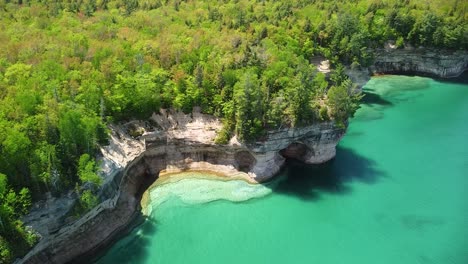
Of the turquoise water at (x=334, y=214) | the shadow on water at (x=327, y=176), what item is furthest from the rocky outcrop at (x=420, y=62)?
the shadow on water at (x=327, y=176)

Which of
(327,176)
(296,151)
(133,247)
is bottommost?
(133,247)

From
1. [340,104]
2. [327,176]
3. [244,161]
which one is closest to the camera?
[340,104]

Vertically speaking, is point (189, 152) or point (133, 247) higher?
point (189, 152)

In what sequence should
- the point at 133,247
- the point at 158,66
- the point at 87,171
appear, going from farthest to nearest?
the point at 158,66 → the point at 133,247 → the point at 87,171

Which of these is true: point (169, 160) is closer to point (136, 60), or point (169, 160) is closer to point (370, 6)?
point (136, 60)

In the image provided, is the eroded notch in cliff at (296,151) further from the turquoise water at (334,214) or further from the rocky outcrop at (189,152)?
the turquoise water at (334,214)

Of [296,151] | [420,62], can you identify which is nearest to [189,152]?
[296,151]

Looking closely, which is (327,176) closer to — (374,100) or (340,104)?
(340,104)
